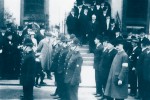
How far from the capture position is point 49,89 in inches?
616

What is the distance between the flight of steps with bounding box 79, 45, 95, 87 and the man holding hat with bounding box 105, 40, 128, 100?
4563 millimetres

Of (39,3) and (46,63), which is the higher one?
(39,3)

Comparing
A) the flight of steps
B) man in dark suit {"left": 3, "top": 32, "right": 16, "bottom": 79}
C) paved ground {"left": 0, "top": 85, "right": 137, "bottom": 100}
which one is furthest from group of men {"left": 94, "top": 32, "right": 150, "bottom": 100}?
man in dark suit {"left": 3, "top": 32, "right": 16, "bottom": 79}

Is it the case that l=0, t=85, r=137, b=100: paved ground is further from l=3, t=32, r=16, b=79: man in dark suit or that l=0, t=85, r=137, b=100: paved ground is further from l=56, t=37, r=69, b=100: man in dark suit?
l=3, t=32, r=16, b=79: man in dark suit

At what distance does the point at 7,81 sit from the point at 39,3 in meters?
8.21

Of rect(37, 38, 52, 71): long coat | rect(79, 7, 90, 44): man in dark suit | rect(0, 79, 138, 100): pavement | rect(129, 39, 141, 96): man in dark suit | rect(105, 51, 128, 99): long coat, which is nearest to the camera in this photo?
rect(105, 51, 128, 99): long coat

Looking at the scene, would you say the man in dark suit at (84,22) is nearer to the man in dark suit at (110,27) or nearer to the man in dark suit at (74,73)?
the man in dark suit at (110,27)

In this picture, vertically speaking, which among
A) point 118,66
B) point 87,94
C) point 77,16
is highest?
point 77,16

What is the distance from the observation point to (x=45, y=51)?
16125 millimetres

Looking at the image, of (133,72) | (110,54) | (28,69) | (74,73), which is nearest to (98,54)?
(133,72)

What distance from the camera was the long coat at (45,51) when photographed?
15938mm

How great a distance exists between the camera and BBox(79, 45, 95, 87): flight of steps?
16.8 metres

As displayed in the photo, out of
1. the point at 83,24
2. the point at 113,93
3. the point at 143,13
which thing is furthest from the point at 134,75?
the point at 143,13

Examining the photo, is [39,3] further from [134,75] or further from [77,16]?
[134,75]
